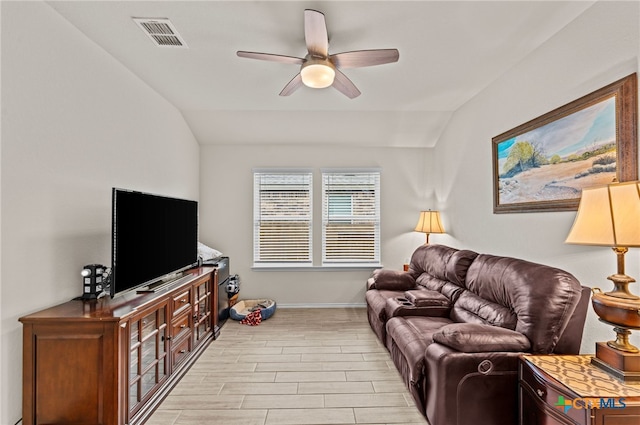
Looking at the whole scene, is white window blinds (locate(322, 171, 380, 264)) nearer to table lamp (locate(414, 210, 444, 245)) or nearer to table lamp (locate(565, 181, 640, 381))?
table lamp (locate(414, 210, 444, 245))

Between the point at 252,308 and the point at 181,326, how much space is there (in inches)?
67.4

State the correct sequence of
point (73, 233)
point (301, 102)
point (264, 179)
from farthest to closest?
1. point (264, 179)
2. point (301, 102)
3. point (73, 233)

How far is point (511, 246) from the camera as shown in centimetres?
293

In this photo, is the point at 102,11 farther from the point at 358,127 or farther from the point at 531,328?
the point at 531,328

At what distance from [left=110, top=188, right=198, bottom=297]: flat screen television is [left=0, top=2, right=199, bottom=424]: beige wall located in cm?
45

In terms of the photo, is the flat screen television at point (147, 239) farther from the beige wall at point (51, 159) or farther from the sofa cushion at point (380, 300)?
the sofa cushion at point (380, 300)

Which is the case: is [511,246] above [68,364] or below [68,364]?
above

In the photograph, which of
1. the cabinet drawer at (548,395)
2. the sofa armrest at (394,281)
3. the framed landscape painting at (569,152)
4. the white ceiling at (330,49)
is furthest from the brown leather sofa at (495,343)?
the white ceiling at (330,49)

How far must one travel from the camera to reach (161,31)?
2.38 metres

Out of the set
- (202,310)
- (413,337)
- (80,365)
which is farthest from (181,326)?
(413,337)

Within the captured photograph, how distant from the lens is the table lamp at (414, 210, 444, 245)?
4520 mm

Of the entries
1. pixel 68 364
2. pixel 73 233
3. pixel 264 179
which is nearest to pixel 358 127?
pixel 264 179

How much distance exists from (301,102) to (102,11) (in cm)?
219

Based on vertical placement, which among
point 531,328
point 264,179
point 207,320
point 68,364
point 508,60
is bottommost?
point 207,320
